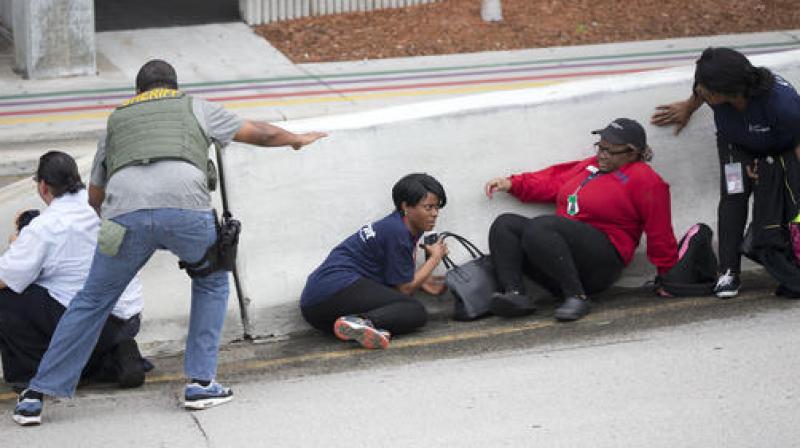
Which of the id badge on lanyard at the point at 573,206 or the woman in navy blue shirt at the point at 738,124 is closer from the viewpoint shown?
the woman in navy blue shirt at the point at 738,124

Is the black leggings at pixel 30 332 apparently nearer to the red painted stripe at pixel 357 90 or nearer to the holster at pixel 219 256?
the holster at pixel 219 256

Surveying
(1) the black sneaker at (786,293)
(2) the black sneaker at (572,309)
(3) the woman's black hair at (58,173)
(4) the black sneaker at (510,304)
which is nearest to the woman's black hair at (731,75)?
(1) the black sneaker at (786,293)

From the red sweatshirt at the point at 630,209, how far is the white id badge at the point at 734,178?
0.38 m

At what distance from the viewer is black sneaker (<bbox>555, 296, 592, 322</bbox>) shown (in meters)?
7.62

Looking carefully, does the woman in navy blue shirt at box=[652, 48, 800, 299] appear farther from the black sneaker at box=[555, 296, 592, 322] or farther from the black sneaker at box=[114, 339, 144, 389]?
the black sneaker at box=[114, 339, 144, 389]

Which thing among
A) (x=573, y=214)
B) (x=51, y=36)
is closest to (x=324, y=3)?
(x=51, y=36)

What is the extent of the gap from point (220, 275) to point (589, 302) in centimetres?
223

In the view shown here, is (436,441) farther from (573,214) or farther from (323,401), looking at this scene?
(573,214)

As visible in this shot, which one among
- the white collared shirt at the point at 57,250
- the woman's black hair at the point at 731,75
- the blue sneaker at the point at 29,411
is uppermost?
the woman's black hair at the point at 731,75

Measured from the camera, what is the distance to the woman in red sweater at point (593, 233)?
772cm

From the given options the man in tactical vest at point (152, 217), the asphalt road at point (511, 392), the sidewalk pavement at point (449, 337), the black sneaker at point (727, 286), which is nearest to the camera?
the asphalt road at point (511, 392)

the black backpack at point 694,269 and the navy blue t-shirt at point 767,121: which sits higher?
the navy blue t-shirt at point 767,121

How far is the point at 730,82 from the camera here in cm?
755

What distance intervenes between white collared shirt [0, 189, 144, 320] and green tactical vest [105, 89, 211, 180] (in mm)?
595
